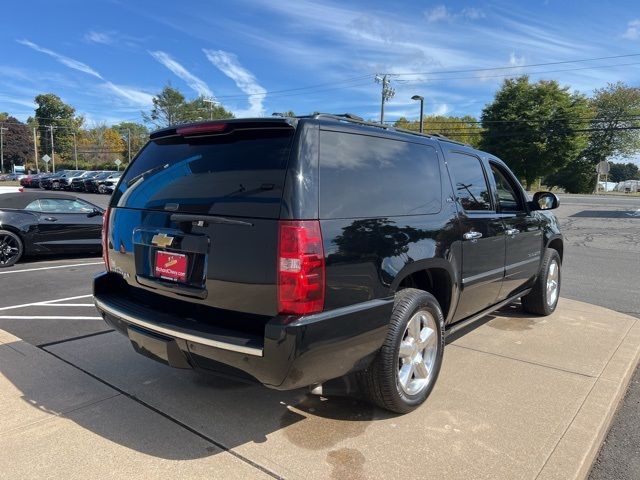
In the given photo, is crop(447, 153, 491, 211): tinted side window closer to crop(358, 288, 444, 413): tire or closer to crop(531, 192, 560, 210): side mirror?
crop(358, 288, 444, 413): tire

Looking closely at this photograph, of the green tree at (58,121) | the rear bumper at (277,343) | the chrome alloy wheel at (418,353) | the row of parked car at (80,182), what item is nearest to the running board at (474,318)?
the chrome alloy wheel at (418,353)

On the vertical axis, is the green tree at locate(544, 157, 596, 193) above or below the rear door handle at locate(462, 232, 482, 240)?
above

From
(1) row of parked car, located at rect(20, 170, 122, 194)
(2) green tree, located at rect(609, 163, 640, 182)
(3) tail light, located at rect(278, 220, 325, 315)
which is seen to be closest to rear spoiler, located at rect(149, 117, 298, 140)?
(3) tail light, located at rect(278, 220, 325, 315)

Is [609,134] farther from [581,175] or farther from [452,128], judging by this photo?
[452,128]

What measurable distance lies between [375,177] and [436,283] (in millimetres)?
1063

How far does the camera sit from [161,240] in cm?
291

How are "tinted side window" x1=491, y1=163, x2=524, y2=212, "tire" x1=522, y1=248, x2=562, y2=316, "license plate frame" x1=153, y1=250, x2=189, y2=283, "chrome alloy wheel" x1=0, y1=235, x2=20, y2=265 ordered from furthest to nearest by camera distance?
"chrome alloy wheel" x1=0, y1=235, x2=20, y2=265 < "tire" x1=522, y1=248, x2=562, y2=316 < "tinted side window" x1=491, y1=163, x2=524, y2=212 < "license plate frame" x1=153, y1=250, x2=189, y2=283

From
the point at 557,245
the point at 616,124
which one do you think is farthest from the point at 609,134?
the point at 557,245

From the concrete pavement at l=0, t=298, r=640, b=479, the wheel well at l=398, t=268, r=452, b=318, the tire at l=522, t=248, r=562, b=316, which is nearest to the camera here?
the concrete pavement at l=0, t=298, r=640, b=479

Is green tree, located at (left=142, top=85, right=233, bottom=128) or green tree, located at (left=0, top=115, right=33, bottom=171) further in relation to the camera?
green tree, located at (left=0, top=115, right=33, bottom=171)

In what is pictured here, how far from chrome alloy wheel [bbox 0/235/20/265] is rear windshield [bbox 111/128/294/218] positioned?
6.64 metres

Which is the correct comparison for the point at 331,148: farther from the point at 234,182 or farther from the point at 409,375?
the point at 409,375

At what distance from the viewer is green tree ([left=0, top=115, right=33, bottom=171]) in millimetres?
99375

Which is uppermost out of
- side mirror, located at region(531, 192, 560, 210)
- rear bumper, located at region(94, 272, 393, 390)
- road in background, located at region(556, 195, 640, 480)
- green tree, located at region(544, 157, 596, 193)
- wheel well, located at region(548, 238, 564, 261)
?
green tree, located at region(544, 157, 596, 193)
